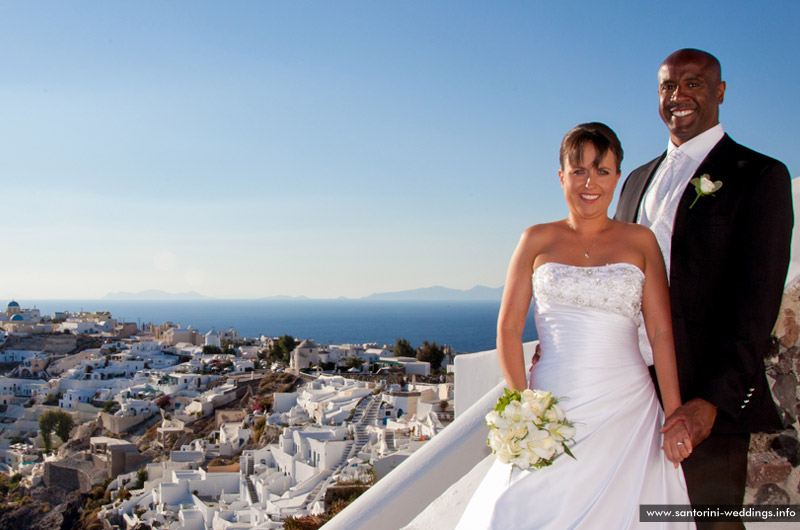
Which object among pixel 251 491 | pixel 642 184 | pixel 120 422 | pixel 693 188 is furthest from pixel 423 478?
pixel 120 422

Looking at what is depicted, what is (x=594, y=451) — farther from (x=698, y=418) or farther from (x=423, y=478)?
(x=423, y=478)

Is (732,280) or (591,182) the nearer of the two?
(732,280)

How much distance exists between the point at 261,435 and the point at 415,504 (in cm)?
1993

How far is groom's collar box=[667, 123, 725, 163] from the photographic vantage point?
169cm

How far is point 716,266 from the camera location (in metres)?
1.56

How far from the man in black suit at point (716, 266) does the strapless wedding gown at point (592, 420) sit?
0.31ft

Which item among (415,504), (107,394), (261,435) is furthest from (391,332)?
(415,504)

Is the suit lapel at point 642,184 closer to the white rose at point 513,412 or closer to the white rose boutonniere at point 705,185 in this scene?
the white rose boutonniere at point 705,185

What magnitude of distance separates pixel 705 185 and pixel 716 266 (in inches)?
7.8

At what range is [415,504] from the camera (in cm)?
256

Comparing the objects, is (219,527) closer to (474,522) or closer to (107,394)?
(474,522)

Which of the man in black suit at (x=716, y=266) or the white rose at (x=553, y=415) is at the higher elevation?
the man in black suit at (x=716, y=266)

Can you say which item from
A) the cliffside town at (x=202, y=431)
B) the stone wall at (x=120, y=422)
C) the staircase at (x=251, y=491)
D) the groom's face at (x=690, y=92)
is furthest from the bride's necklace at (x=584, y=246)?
the stone wall at (x=120, y=422)

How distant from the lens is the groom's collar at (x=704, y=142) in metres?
1.69
